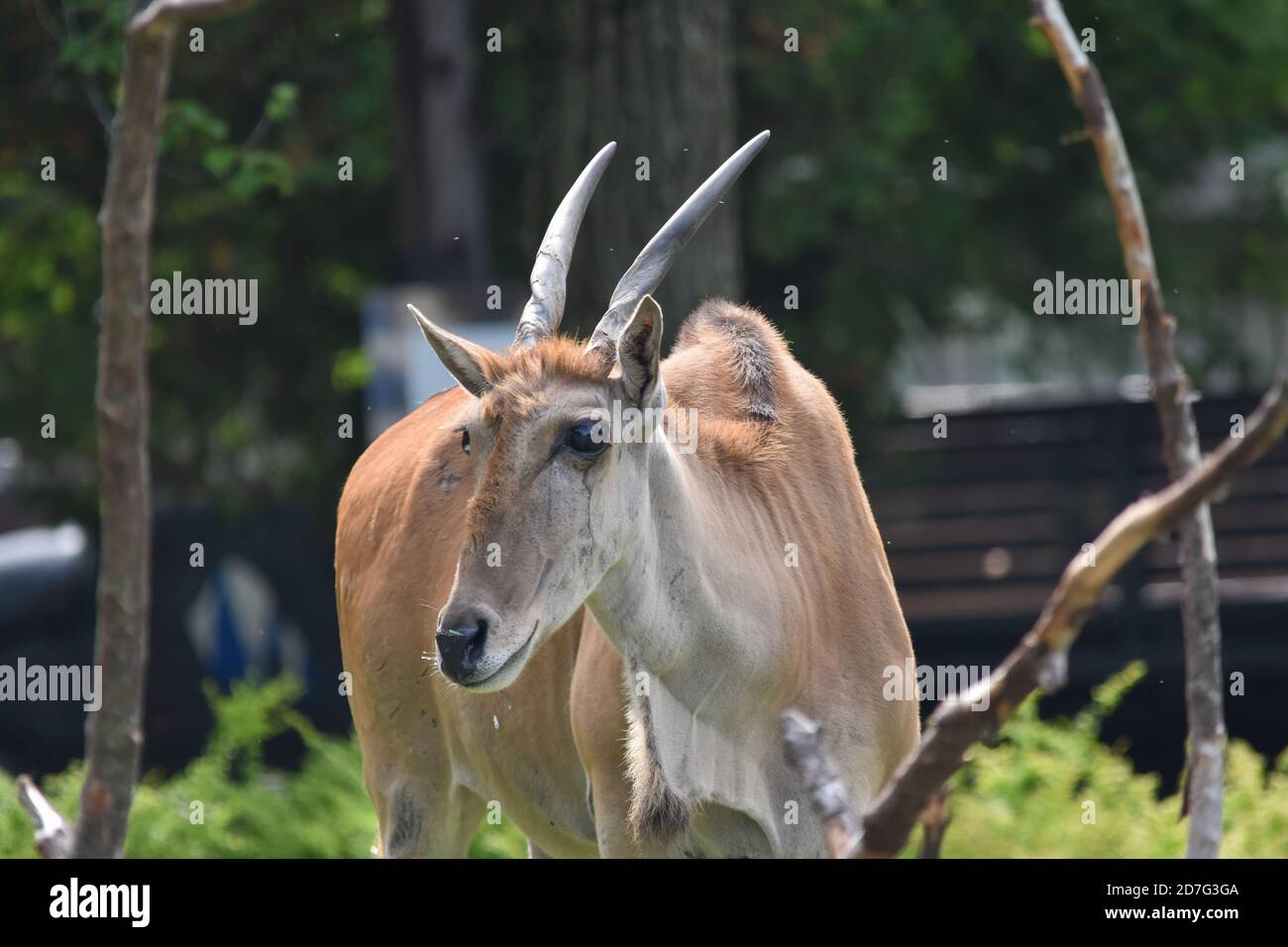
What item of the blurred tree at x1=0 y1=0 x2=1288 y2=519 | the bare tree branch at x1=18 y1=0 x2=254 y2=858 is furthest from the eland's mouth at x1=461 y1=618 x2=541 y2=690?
the blurred tree at x1=0 y1=0 x2=1288 y2=519

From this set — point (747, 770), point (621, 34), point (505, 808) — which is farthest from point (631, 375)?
point (621, 34)

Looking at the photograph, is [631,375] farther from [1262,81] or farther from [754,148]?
[1262,81]

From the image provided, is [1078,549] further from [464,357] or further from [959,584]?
[464,357]

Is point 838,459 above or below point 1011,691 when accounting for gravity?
above

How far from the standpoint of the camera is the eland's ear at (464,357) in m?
4.29

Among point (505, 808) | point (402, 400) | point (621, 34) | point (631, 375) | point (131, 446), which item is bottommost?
point (505, 808)

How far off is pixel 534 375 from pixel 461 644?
0.72m

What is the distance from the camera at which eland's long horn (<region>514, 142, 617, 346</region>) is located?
14.9 ft

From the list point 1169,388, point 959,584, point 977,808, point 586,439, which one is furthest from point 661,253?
point 959,584

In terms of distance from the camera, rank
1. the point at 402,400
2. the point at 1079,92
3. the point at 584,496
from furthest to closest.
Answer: the point at 402,400 → the point at 584,496 → the point at 1079,92

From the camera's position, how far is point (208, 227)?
11.0 meters

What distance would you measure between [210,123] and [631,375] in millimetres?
2971

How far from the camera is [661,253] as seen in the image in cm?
434

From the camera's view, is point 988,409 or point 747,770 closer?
point 747,770
